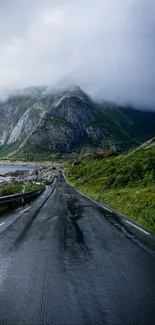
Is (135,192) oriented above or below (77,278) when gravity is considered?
above

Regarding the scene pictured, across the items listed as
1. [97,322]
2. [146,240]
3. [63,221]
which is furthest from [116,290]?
[63,221]

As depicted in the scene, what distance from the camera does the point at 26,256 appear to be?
8.63 metres

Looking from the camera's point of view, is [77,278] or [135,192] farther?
[135,192]

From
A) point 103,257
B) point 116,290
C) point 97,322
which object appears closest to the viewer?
point 97,322

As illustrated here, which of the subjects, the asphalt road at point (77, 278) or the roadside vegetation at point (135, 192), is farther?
the roadside vegetation at point (135, 192)

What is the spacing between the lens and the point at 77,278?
6727 mm

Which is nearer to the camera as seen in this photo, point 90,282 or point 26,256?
point 90,282

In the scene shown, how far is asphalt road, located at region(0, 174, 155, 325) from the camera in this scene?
500 centimetres

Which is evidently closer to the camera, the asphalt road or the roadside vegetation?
the asphalt road

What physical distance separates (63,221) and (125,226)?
3.28m

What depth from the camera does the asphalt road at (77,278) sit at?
5.00 m

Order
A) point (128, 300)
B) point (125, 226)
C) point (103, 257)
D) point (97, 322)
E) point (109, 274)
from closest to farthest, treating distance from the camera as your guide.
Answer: point (97, 322)
point (128, 300)
point (109, 274)
point (103, 257)
point (125, 226)

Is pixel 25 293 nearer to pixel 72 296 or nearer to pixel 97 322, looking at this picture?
pixel 72 296

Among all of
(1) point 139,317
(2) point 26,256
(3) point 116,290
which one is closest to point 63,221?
(2) point 26,256
